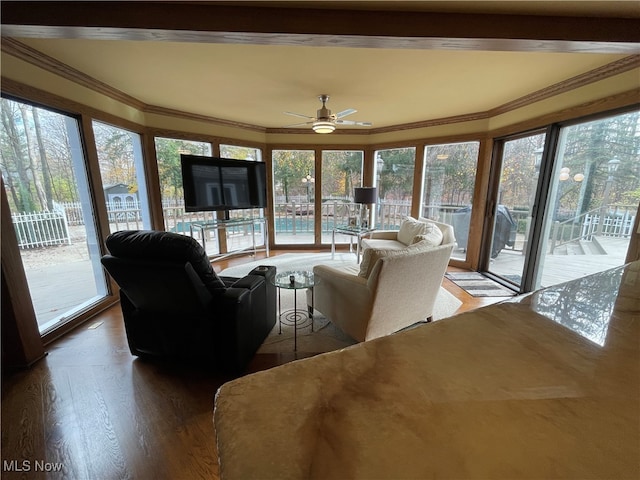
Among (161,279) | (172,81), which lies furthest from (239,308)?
(172,81)

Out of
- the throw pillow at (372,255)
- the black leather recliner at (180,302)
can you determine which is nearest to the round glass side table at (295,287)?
the black leather recliner at (180,302)

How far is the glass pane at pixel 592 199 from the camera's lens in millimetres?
2441

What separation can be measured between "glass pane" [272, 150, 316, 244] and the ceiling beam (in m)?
3.62

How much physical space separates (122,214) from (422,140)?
4646 millimetres

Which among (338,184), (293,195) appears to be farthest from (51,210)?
(338,184)

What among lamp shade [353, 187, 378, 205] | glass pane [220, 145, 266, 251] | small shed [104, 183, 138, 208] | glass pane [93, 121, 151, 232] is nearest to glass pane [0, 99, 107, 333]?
glass pane [93, 121, 151, 232]

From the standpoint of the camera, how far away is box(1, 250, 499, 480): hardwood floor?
1336mm

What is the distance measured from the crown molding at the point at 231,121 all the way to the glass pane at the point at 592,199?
1.38ft

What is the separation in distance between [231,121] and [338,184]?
2.25 m

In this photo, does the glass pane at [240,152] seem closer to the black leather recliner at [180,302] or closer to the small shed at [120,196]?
the small shed at [120,196]

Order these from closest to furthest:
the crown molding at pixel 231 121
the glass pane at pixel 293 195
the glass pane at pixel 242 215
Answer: the crown molding at pixel 231 121
the glass pane at pixel 242 215
the glass pane at pixel 293 195

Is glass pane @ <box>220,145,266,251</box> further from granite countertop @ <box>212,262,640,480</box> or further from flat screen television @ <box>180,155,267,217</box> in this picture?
granite countertop @ <box>212,262,640,480</box>

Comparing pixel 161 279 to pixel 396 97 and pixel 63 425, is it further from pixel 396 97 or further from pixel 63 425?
pixel 396 97

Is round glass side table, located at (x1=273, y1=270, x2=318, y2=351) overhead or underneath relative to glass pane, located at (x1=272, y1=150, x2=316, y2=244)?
underneath
